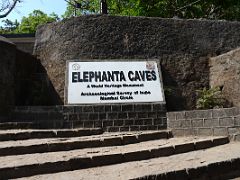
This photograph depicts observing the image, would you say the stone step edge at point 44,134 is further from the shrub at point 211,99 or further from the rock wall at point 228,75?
the rock wall at point 228,75

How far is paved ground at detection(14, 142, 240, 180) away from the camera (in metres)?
3.72

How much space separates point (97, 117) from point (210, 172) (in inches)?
158

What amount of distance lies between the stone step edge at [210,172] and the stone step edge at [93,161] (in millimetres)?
940

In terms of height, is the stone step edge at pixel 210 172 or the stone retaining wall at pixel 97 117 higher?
the stone retaining wall at pixel 97 117

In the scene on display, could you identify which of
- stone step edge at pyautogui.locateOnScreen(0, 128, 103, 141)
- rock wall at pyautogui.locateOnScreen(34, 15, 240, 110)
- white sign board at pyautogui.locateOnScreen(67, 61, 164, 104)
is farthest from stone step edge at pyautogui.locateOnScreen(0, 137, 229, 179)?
rock wall at pyautogui.locateOnScreen(34, 15, 240, 110)

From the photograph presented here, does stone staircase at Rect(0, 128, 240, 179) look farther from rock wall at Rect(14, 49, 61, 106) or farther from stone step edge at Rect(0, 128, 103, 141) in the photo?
rock wall at Rect(14, 49, 61, 106)

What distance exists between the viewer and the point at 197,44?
9898 mm

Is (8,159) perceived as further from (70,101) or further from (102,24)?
(102,24)

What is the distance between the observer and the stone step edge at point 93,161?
3686 mm

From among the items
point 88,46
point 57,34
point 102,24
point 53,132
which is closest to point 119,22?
point 102,24

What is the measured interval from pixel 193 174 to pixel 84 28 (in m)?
6.35

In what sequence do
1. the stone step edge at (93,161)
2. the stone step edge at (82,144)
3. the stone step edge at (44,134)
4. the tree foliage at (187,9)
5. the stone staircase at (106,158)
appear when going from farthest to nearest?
the tree foliage at (187,9) < the stone step edge at (44,134) < the stone step edge at (82,144) < the stone staircase at (106,158) < the stone step edge at (93,161)

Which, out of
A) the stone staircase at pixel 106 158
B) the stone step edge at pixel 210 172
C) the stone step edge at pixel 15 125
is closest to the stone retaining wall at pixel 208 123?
the stone staircase at pixel 106 158

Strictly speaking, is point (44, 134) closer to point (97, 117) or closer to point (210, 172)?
point (97, 117)
